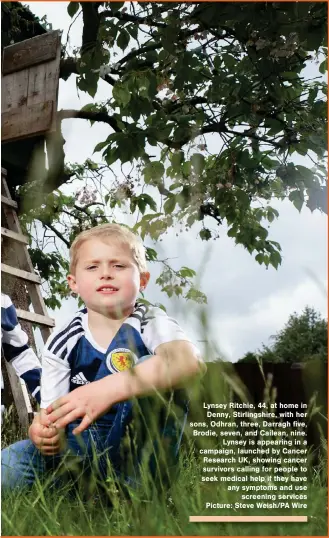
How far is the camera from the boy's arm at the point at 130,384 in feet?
6.73

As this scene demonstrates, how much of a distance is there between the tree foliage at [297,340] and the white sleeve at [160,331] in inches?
13.7

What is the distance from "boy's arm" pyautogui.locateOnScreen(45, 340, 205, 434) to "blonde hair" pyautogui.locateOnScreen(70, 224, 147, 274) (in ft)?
1.05

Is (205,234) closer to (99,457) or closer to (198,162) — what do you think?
(198,162)

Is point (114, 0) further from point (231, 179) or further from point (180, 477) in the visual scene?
point (180, 477)

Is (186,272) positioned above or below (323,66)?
below

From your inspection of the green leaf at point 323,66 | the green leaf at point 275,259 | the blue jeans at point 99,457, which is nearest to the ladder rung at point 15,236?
the blue jeans at point 99,457

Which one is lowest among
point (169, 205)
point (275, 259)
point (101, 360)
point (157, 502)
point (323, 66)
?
point (157, 502)

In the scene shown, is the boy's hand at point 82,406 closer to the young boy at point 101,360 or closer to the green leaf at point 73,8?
the young boy at point 101,360

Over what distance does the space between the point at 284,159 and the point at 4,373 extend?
1.41 m

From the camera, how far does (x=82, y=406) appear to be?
83.4 inches

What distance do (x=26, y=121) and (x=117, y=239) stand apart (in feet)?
2.79

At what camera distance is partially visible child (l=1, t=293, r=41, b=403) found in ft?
8.32

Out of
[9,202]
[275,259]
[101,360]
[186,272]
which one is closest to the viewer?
[101,360]

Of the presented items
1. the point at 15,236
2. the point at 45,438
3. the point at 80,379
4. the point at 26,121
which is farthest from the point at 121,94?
the point at 45,438
